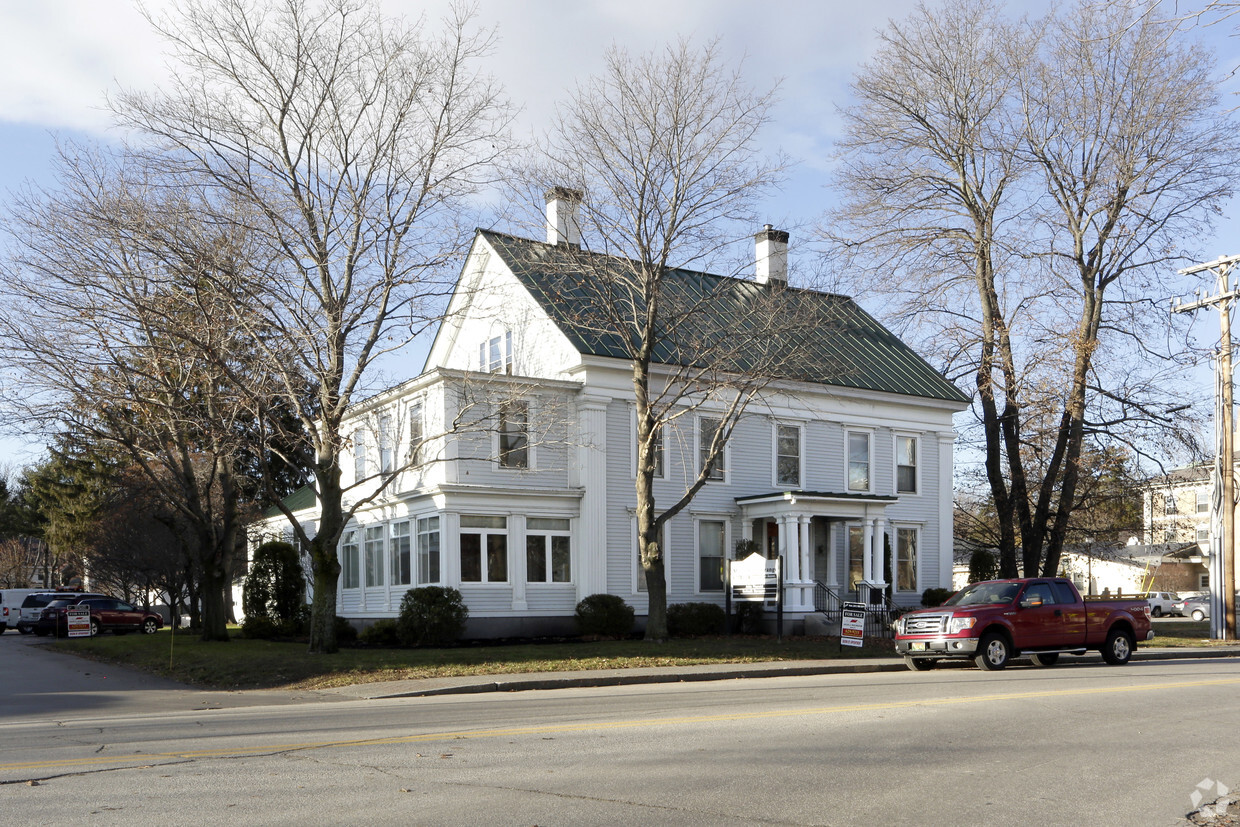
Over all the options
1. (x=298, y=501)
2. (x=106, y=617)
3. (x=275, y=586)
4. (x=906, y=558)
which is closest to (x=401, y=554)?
(x=275, y=586)

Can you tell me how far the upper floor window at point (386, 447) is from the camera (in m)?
32.7

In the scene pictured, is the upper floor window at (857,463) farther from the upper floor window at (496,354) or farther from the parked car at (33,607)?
A: the parked car at (33,607)

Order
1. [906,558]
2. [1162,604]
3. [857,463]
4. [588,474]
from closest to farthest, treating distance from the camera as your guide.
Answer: [588,474] → [857,463] → [906,558] → [1162,604]

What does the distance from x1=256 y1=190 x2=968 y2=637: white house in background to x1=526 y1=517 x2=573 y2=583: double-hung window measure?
0.06 metres

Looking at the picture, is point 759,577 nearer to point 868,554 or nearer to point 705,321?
point 705,321

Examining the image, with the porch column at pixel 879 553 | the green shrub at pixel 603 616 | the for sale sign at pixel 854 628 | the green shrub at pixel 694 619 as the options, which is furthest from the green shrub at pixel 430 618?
the porch column at pixel 879 553

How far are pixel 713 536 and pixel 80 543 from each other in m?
38.7

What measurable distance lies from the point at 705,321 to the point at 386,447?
35.5 feet

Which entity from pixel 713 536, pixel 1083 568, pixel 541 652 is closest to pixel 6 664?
pixel 541 652

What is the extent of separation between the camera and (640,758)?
9.77 meters

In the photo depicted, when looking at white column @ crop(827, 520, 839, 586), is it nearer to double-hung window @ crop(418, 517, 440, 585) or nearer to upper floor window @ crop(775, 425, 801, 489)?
upper floor window @ crop(775, 425, 801, 489)

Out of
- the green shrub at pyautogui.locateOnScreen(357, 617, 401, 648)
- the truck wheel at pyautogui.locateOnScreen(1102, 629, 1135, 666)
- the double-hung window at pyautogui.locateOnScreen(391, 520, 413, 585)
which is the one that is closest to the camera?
the truck wheel at pyautogui.locateOnScreen(1102, 629, 1135, 666)

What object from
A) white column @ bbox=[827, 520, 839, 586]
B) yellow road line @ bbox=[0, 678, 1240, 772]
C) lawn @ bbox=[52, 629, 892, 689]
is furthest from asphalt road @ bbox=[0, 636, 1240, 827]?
white column @ bbox=[827, 520, 839, 586]

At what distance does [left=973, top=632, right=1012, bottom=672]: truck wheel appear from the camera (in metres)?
20.7
